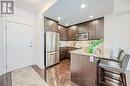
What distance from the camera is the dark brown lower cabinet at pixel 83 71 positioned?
299cm

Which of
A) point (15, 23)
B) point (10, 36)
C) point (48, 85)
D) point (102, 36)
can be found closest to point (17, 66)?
point (10, 36)

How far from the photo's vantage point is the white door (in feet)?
16.2

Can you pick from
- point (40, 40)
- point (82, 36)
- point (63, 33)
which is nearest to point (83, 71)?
point (40, 40)

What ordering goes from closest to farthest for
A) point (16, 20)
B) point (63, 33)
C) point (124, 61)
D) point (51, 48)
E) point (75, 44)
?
point (124, 61) → point (16, 20) → point (51, 48) → point (75, 44) → point (63, 33)

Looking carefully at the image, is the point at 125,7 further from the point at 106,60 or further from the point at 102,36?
the point at 102,36

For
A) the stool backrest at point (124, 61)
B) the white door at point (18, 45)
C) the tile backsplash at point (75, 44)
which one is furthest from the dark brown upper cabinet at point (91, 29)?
the stool backrest at point (124, 61)

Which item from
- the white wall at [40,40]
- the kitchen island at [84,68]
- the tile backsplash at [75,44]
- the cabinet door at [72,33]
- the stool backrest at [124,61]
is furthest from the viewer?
the cabinet door at [72,33]

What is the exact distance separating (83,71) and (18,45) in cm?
320

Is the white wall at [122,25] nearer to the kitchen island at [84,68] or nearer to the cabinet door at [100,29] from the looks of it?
the kitchen island at [84,68]

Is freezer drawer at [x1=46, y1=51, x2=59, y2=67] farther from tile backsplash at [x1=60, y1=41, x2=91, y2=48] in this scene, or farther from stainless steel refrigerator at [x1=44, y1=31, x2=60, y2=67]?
tile backsplash at [x1=60, y1=41, x2=91, y2=48]

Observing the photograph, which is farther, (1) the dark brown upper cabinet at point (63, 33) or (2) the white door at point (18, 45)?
(1) the dark brown upper cabinet at point (63, 33)

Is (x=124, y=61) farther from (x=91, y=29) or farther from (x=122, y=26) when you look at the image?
(x=91, y=29)

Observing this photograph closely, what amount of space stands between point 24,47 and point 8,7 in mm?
2688

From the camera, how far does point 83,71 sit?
11.1ft
